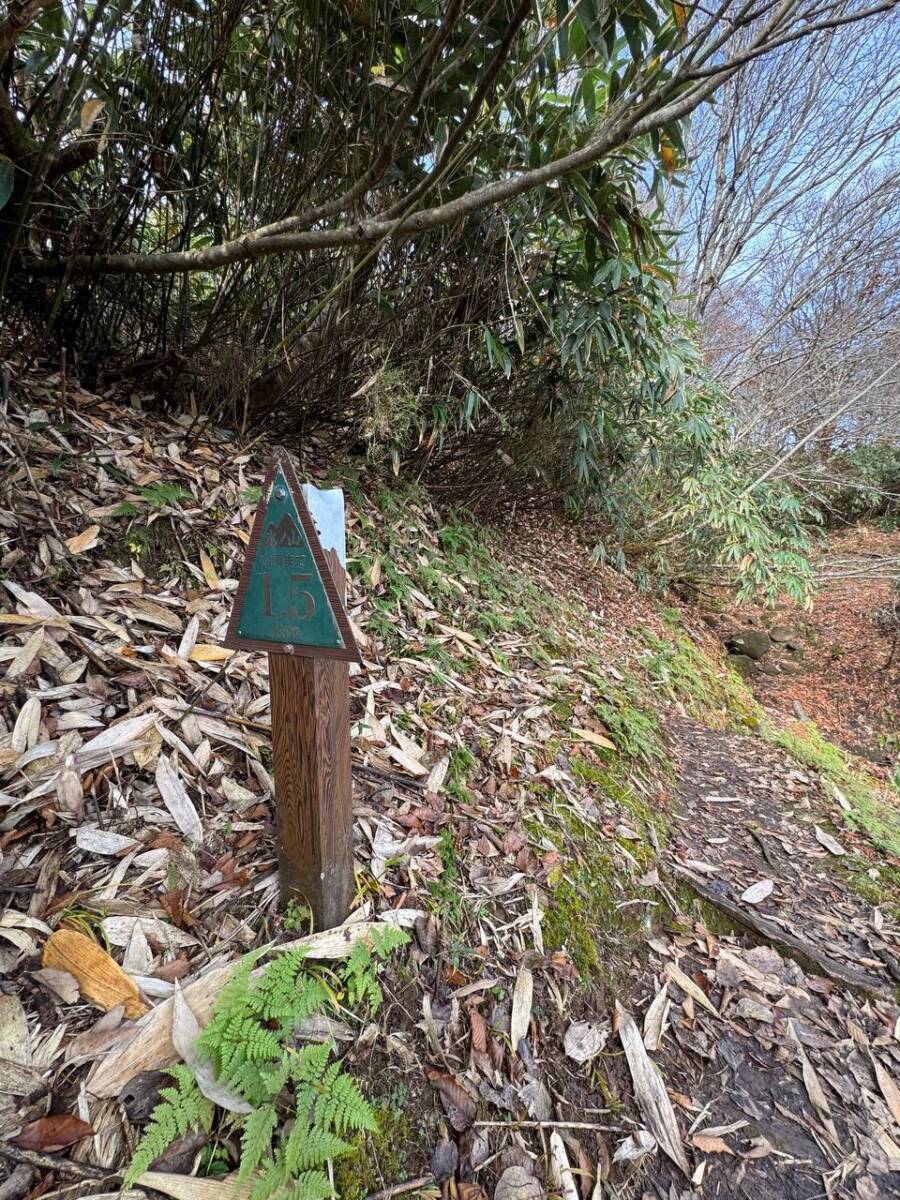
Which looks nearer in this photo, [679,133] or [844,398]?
[679,133]

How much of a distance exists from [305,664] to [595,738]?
204 centimetres

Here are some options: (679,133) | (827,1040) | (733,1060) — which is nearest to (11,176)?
(679,133)

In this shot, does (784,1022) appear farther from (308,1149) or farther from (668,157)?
(668,157)

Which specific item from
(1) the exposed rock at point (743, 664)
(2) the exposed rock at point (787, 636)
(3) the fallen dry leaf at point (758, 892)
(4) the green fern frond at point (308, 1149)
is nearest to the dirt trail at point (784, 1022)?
(3) the fallen dry leaf at point (758, 892)

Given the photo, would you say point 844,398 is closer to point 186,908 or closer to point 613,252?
point 613,252

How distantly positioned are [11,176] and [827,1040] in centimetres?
366

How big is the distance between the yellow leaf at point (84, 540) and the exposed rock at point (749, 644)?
24.3 ft

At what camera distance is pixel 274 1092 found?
94 centimetres

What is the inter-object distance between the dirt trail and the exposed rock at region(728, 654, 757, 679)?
169 inches

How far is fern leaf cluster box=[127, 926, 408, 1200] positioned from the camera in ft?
2.90

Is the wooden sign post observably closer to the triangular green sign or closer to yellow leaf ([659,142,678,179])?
the triangular green sign

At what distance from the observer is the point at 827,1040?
1.79 m

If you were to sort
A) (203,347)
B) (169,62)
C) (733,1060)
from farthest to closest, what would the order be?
(203,347), (169,62), (733,1060)

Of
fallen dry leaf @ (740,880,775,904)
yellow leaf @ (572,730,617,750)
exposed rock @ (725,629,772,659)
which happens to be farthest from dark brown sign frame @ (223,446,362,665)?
exposed rock @ (725,629,772,659)
